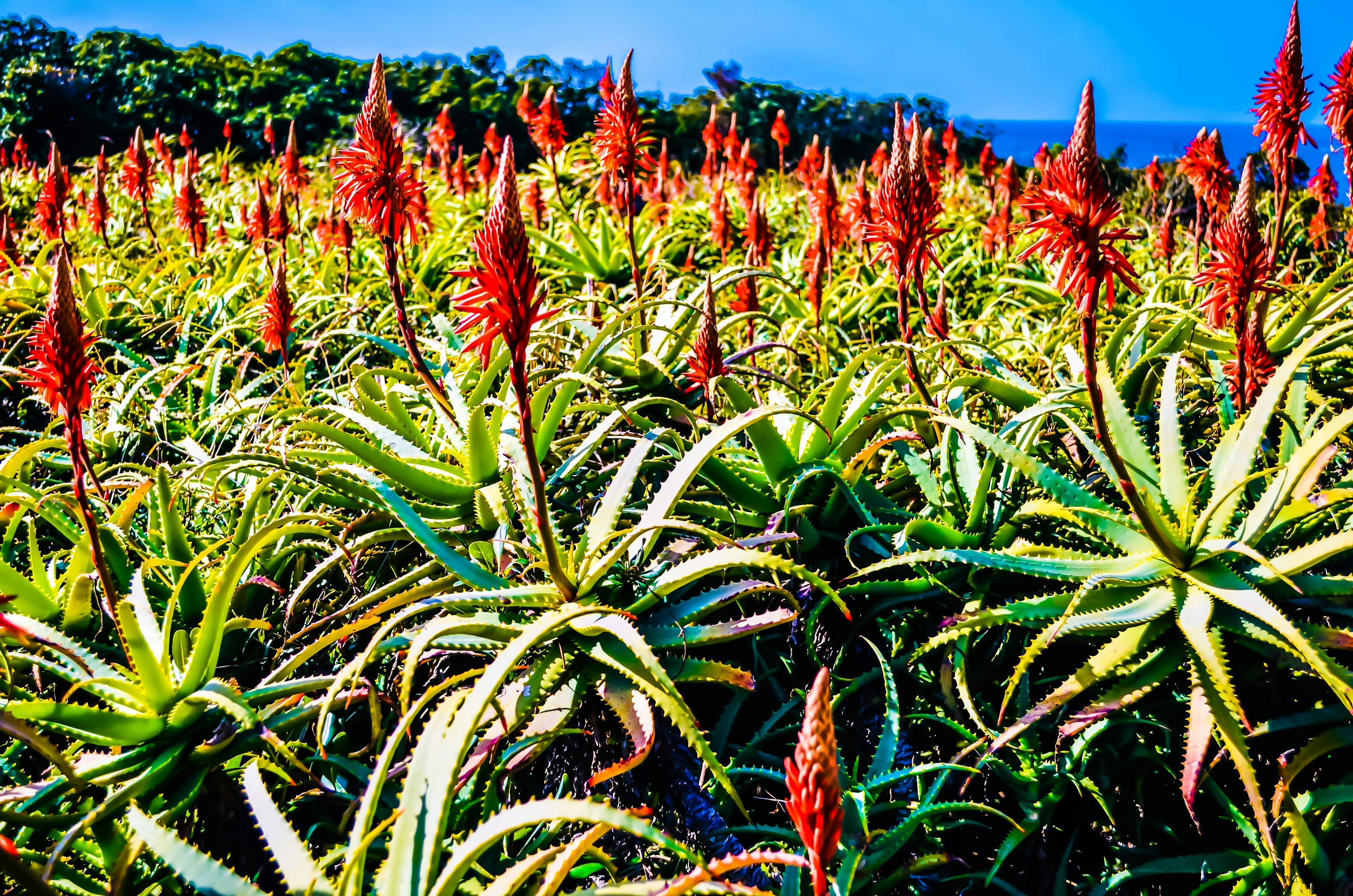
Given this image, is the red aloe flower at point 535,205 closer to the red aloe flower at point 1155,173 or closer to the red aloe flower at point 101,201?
the red aloe flower at point 101,201

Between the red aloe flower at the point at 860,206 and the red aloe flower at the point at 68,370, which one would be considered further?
the red aloe flower at the point at 860,206

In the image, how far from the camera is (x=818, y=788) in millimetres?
948

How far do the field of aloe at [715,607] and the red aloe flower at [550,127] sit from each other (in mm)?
1522

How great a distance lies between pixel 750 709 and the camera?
2217 millimetres

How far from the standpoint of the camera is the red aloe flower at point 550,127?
179 inches

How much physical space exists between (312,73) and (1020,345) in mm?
21048

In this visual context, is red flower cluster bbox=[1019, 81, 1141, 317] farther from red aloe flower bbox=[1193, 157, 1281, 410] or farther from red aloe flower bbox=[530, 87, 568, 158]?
red aloe flower bbox=[530, 87, 568, 158]

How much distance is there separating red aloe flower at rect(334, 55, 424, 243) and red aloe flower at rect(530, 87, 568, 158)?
238 centimetres

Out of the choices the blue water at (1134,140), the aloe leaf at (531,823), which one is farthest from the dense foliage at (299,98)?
the aloe leaf at (531,823)

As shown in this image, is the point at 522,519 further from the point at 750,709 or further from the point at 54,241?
the point at 54,241

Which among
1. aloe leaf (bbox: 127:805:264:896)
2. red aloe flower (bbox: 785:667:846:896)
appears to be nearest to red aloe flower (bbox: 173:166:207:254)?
aloe leaf (bbox: 127:805:264:896)

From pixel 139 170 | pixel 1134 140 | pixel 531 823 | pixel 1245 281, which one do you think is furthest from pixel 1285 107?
pixel 1134 140

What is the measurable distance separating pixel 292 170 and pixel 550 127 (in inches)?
79.6

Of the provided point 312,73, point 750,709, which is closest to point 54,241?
point 750,709
